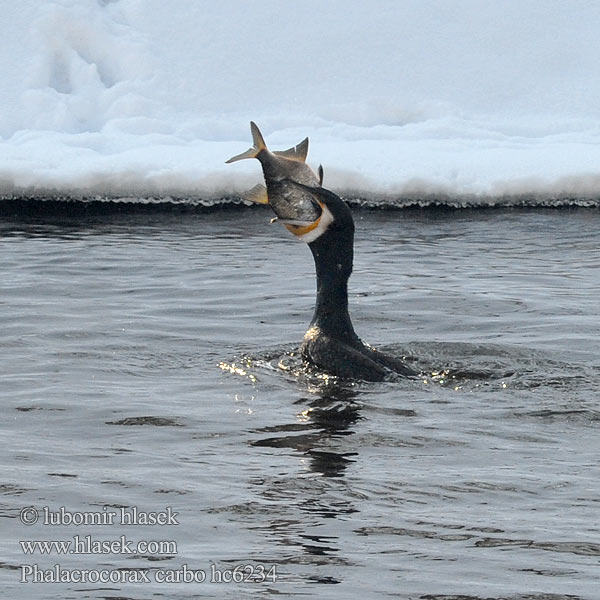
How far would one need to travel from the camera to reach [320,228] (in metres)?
6.34

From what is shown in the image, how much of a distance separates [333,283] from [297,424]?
120cm

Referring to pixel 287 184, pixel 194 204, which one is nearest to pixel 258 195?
pixel 287 184

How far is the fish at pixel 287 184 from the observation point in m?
6.17

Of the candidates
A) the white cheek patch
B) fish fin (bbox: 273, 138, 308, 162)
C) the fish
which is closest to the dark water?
the white cheek patch

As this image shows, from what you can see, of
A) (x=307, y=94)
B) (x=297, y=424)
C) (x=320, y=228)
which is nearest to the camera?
(x=297, y=424)

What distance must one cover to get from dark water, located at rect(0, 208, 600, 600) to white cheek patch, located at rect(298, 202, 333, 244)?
26.4 inches

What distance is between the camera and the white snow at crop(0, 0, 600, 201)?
473 inches

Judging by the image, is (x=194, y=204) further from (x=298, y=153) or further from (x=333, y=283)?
(x=298, y=153)

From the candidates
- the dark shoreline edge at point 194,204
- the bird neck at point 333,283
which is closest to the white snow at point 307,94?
the dark shoreline edge at point 194,204

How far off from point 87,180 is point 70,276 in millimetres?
2777

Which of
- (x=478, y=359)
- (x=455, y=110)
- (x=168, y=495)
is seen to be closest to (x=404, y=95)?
(x=455, y=110)

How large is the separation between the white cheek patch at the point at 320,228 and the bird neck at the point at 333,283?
0.10 ft

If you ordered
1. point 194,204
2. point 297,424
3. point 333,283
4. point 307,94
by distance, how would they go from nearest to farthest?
point 297,424 < point 333,283 < point 194,204 < point 307,94

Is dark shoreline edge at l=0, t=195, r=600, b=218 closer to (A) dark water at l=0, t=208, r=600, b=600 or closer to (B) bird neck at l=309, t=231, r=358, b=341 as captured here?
(A) dark water at l=0, t=208, r=600, b=600
